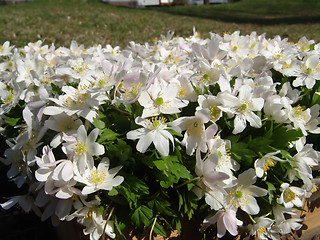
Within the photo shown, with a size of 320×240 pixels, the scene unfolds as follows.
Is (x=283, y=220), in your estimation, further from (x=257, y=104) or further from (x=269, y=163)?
(x=257, y=104)

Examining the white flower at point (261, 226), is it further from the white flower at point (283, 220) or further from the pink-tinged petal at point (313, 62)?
the pink-tinged petal at point (313, 62)

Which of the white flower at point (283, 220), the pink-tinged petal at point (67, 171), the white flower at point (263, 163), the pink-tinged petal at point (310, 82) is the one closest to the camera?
the pink-tinged petal at point (67, 171)

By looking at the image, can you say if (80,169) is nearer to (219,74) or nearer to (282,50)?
(219,74)

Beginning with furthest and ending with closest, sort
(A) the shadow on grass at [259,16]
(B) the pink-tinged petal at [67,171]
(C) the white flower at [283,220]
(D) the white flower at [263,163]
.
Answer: (A) the shadow on grass at [259,16] < (C) the white flower at [283,220] < (D) the white flower at [263,163] < (B) the pink-tinged petal at [67,171]

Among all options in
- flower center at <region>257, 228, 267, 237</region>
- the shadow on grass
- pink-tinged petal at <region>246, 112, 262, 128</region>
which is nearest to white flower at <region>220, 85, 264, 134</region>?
pink-tinged petal at <region>246, 112, 262, 128</region>

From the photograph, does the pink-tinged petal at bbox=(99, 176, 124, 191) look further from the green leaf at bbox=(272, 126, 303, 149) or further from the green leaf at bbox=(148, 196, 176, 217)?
the green leaf at bbox=(272, 126, 303, 149)

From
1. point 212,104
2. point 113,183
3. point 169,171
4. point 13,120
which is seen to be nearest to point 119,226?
point 113,183

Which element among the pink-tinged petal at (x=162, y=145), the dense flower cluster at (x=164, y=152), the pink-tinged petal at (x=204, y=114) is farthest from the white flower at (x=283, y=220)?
the pink-tinged petal at (x=162, y=145)

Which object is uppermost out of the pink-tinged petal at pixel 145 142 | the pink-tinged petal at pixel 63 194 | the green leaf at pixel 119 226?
the pink-tinged petal at pixel 145 142
